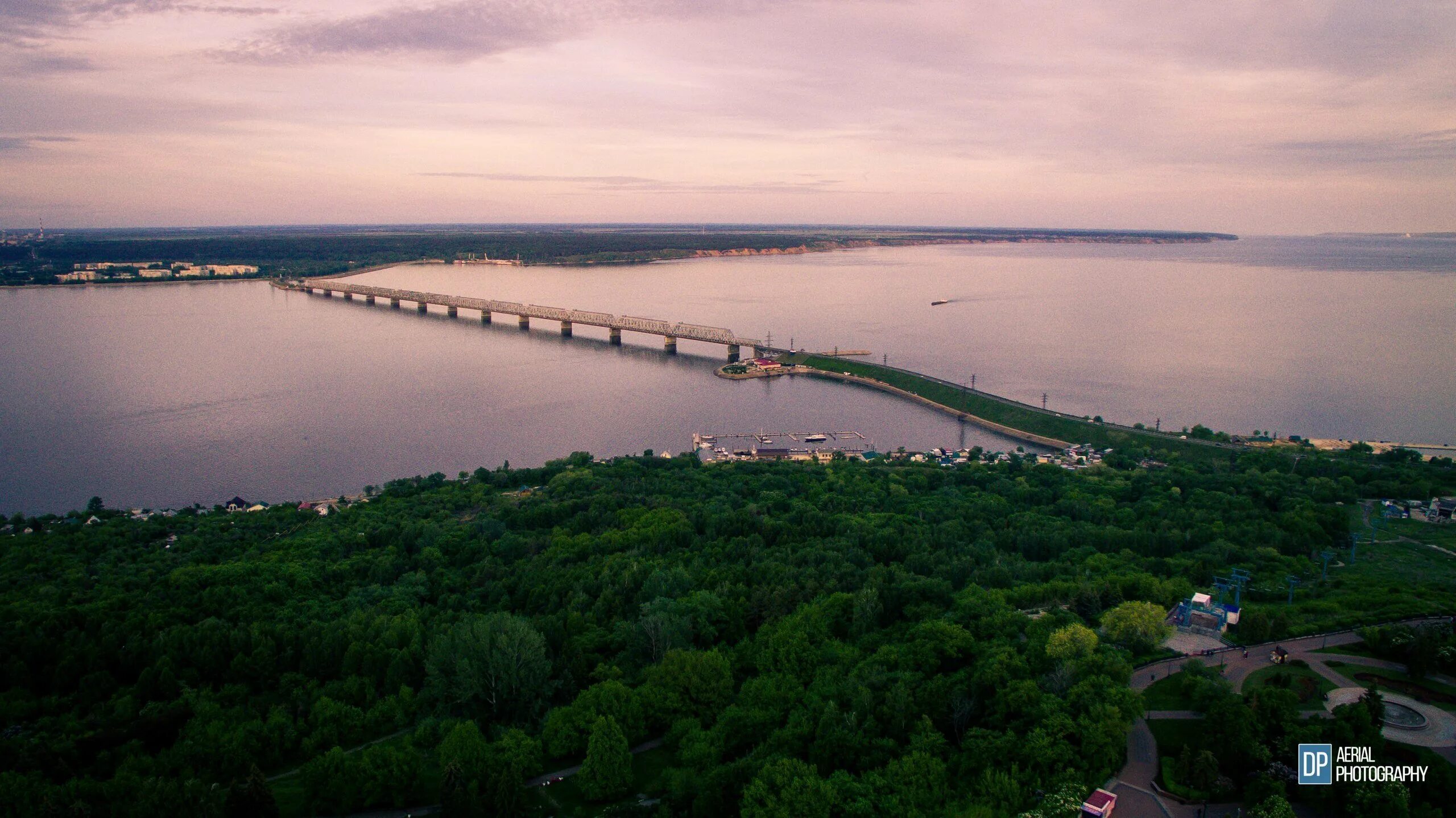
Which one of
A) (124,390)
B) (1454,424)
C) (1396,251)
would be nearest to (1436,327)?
(1454,424)

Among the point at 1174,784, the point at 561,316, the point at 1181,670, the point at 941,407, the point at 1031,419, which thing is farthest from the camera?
the point at 561,316

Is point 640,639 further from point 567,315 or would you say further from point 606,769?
point 567,315

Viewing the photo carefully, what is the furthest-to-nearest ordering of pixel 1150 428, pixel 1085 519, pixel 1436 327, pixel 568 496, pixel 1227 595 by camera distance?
pixel 1436 327 → pixel 1150 428 → pixel 568 496 → pixel 1085 519 → pixel 1227 595

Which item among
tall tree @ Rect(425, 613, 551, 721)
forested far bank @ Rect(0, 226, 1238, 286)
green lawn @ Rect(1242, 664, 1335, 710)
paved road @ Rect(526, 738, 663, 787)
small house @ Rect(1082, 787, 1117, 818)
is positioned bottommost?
paved road @ Rect(526, 738, 663, 787)

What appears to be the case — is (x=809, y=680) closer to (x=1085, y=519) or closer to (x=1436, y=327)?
(x=1085, y=519)

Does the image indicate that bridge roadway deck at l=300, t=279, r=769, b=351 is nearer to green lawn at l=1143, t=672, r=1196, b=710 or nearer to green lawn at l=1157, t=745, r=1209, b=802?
green lawn at l=1143, t=672, r=1196, b=710

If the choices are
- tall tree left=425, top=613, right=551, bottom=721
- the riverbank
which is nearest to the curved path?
tall tree left=425, top=613, right=551, bottom=721

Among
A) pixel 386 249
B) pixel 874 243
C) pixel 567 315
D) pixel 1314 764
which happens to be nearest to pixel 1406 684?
pixel 1314 764
